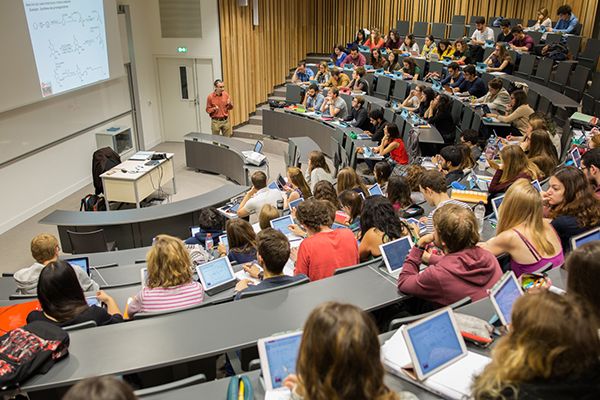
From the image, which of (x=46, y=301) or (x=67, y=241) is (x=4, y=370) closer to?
(x=46, y=301)

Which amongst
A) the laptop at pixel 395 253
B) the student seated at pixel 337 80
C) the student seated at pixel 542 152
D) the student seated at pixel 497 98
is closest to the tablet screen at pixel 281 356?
the laptop at pixel 395 253

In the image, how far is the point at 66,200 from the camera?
9.24 meters

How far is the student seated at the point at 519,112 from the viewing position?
7.63 meters

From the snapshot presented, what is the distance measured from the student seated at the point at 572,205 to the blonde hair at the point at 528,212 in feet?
1.55

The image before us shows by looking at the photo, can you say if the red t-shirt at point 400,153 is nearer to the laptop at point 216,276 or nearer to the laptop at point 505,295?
the laptop at point 216,276

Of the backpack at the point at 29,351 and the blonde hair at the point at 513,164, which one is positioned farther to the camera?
the blonde hair at the point at 513,164

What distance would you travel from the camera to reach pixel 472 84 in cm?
970

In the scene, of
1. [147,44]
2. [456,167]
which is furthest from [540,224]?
[147,44]

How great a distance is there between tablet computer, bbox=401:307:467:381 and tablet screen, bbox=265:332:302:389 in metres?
0.48

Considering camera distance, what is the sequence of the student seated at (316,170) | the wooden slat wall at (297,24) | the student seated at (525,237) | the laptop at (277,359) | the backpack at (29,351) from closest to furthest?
1. the laptop at (277,359)
2. the backpack at (29,351)
3. the student seated at (525,237)
4. the student seated at (316,170)
5. the wooden slat wall at (297,24)

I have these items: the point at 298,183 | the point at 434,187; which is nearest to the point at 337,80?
the point at 298,183

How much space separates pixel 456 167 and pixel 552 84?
5.81 m

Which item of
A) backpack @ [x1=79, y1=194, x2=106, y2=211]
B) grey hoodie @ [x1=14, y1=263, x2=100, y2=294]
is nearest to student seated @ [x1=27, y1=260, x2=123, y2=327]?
grey hoodie @ [x1=14, y1=263, x2=100, y2=294]

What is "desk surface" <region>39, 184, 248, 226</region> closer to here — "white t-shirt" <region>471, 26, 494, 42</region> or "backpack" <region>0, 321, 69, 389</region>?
"backpack" <region>0, 321, 69, 389</region>
